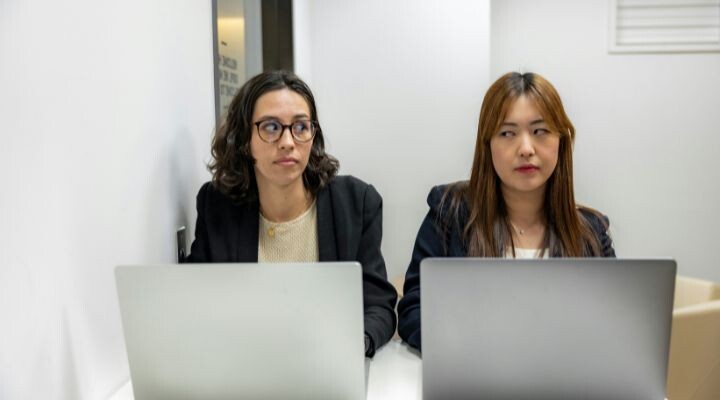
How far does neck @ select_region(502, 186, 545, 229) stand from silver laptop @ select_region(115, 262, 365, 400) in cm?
77

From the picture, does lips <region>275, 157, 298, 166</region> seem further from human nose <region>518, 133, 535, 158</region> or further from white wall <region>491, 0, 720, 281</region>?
white wall <region>491, 0, 720, 281</region>

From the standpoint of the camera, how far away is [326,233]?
57.1 inches

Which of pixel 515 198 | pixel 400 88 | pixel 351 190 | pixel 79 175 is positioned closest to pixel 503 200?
pixel 515 198

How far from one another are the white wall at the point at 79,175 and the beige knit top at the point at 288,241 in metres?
0.23

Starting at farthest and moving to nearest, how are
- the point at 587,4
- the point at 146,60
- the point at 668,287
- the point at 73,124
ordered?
the point at 587,4 < the point at 146,60 < the point at 73,124 < the point at 668,287

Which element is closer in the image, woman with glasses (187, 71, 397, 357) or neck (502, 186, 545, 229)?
woman with glasses (187, 71, 397, 357)

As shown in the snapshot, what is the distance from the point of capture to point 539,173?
141 cm

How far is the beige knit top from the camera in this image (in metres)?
1.46

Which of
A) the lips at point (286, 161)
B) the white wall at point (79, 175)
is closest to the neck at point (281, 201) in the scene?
the lips at point (286, 161)

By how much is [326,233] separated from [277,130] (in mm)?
269

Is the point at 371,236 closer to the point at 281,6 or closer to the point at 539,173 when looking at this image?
the point at 539,173

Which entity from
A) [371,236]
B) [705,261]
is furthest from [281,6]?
[705,261]

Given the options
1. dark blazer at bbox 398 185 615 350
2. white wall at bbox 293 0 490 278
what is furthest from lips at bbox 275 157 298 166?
white wall at bbox 293 0 490 278

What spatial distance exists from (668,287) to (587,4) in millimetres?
2505
